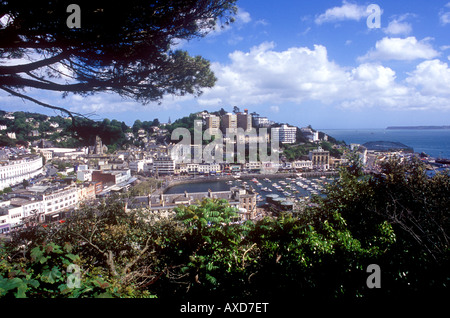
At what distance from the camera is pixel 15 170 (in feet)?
28.4

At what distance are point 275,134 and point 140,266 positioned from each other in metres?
33.7

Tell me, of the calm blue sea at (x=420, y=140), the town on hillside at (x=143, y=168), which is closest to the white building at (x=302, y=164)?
the town on hillside at (x=143, y=168)

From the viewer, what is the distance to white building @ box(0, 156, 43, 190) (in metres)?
7.66

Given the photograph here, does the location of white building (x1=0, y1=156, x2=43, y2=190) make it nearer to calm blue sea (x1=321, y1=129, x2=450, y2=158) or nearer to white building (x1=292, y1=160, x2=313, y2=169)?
calm blue sea (x1=321, y1=129, x2=450, y2=158)

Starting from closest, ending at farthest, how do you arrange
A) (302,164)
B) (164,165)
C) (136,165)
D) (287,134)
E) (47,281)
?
1. (47,281)
2. (136,165)
3. (164,165)
4. (302,164)
5. (287,134)

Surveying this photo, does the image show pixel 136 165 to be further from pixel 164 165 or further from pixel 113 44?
pixel 113 44

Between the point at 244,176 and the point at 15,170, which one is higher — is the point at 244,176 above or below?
below

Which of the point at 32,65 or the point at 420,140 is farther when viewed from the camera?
the point at 420,140

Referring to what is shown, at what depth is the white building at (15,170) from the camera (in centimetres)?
766

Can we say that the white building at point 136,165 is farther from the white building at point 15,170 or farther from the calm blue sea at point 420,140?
the calm blue sea at point 420,140

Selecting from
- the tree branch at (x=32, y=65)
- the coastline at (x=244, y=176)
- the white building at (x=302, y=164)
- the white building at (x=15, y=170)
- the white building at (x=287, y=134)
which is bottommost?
the coastline at (x=244, y=176)

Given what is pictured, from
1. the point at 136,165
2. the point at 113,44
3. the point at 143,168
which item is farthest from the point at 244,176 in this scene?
the point at 113,44

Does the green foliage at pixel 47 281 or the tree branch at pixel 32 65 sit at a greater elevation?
the tree branch at pixel 32 65
